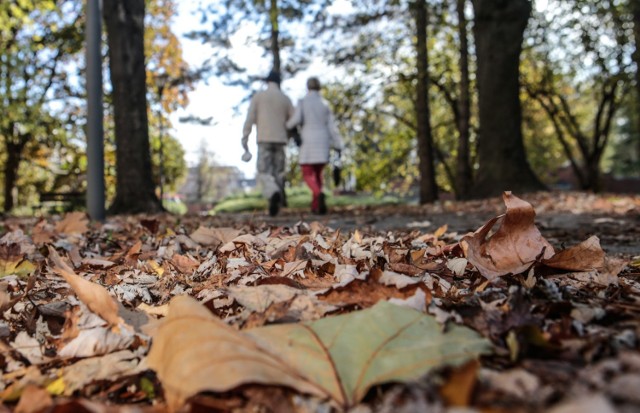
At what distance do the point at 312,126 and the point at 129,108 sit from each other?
3.16 m

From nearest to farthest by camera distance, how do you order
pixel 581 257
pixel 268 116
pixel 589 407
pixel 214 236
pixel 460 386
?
1. pixel 589 407
2. pixel 460 386
3. pixel 581 257
4. pixel 214 236
5. pixel 268 116

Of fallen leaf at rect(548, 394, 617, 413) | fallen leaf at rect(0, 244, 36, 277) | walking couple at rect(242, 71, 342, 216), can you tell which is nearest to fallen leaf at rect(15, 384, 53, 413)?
fallen leaf at rect(548, 394, 617, 413)

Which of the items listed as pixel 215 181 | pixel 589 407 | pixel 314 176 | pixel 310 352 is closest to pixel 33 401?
pixel 310 352

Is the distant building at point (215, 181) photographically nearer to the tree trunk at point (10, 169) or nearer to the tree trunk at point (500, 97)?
the tree trunk at point (10, 169)

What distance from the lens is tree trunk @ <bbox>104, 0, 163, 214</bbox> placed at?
8.89 m

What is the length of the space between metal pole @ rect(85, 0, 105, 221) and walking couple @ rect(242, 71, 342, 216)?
2489mm

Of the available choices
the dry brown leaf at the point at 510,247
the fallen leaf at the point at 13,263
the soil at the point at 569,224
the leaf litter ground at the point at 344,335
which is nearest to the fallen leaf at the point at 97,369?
the leaf litter ground at the point at 344,335

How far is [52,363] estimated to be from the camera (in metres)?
1.37

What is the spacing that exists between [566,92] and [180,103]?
57.7 ft

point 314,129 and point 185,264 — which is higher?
point 314,129

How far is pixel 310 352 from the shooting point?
1.00 m

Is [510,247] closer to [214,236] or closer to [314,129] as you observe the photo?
[214,236]

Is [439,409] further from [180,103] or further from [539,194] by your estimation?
[180,103]

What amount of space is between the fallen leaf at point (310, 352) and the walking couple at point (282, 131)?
741 centimetres
